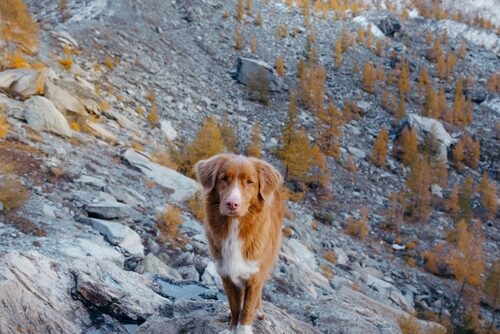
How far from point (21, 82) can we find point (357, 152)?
92.3 feet

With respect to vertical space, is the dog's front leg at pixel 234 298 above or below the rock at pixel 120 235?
above

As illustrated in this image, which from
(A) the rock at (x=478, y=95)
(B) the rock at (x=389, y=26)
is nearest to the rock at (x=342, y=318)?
(A) the rock at (x=478, y=95)

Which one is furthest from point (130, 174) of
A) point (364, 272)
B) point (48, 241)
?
point (364, 272)

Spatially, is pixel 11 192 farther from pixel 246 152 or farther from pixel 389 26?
pixel 389 26

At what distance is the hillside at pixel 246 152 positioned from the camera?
7.16 metres

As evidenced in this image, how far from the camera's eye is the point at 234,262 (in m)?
4.51

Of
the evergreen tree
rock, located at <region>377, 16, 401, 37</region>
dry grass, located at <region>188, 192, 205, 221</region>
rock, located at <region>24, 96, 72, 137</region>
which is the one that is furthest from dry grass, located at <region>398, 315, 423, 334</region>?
rock, located at <region>377, 16, 401, 37</region>

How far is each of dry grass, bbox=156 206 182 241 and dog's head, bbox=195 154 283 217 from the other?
7440 mm

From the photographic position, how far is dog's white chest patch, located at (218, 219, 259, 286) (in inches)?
174

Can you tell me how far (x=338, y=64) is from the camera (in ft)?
172

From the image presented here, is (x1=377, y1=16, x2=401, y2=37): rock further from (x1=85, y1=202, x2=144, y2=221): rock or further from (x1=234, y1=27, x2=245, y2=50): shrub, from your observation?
(x1=85, y1=202, x2=144, y2=221): rock

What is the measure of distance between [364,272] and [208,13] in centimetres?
3709

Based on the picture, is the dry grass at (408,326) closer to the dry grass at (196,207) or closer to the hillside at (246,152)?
the hillside at (246,152)

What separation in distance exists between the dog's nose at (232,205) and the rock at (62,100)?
15.8m
